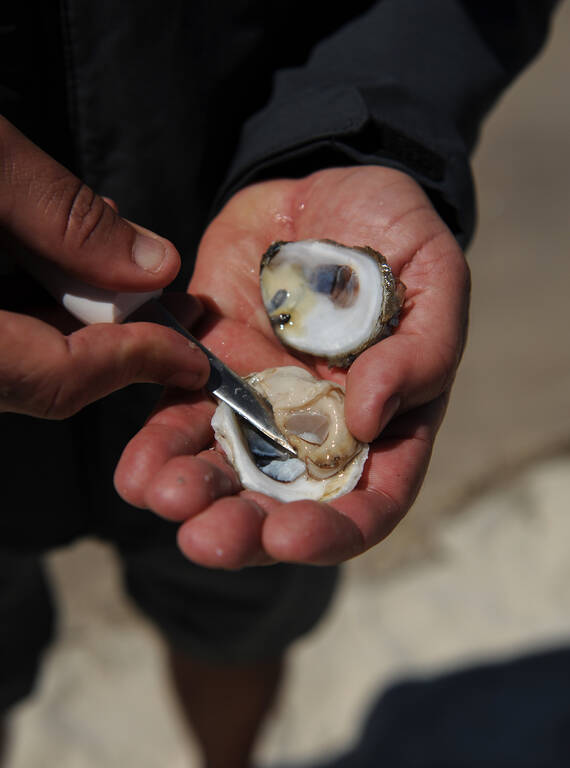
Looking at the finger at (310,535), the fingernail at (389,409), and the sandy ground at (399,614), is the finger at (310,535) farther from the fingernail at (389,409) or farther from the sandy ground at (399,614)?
the sandy ground at (399,614)

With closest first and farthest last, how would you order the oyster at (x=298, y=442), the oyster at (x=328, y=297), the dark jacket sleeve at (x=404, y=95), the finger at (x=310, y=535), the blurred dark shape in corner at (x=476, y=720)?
the finger at (x=310, y=535) → the oyster at (x=298, y=442) → the oyster at (x=328, y=297) → the dark jacket sleeve at (x=404, y=95) → the blurred dark shape in corner at (x=476, y=720)

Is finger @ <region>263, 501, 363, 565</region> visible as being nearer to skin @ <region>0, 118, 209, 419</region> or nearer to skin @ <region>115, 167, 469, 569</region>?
skin @ <region>115, 167, 469, 569</region>

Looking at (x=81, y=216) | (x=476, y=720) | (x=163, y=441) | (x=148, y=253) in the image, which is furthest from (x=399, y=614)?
(x=81, y=216)

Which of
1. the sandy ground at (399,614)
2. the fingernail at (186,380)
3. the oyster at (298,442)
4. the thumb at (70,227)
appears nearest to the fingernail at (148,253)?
the thumb at (70,227)

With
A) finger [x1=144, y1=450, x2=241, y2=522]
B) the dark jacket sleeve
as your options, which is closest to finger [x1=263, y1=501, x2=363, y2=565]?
finger [x1=144, y1=450, x2=241, y2=522]

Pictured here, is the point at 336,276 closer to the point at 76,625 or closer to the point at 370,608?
the point at 370,608

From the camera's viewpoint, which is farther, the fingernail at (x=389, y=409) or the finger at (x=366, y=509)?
the fingernail at (x=389, y=409)
